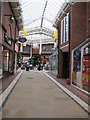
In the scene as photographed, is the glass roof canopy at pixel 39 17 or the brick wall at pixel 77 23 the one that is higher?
the glass roof canopy at pixel 39 17

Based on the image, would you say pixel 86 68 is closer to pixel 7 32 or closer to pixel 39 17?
pixel 7 32

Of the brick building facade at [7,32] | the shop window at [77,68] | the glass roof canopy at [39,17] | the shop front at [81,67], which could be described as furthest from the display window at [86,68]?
the glass roof canopy at [39,17]

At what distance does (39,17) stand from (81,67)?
2284 cm

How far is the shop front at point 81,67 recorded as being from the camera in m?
9.20

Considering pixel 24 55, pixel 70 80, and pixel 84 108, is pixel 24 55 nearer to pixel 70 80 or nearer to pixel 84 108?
pixel 70 80

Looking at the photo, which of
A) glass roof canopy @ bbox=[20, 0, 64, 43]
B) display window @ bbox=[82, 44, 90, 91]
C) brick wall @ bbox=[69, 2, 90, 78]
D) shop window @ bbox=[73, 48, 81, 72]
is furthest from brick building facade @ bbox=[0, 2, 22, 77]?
display window @ bbox=[82, 44, 90, 91]

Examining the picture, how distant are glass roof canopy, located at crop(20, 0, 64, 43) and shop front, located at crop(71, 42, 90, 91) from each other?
785 cm

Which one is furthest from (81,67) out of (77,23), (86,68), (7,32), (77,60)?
(7,32)

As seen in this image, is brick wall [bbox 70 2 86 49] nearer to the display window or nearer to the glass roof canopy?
the display window

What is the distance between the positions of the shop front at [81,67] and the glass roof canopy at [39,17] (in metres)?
7.85

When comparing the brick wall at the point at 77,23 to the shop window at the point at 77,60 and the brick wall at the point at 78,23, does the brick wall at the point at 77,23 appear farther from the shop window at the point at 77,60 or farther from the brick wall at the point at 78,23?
the shop window at the point at 77,60

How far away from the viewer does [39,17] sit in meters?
31.5

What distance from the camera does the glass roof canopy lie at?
20.6 meters

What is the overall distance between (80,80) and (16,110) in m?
5.48
